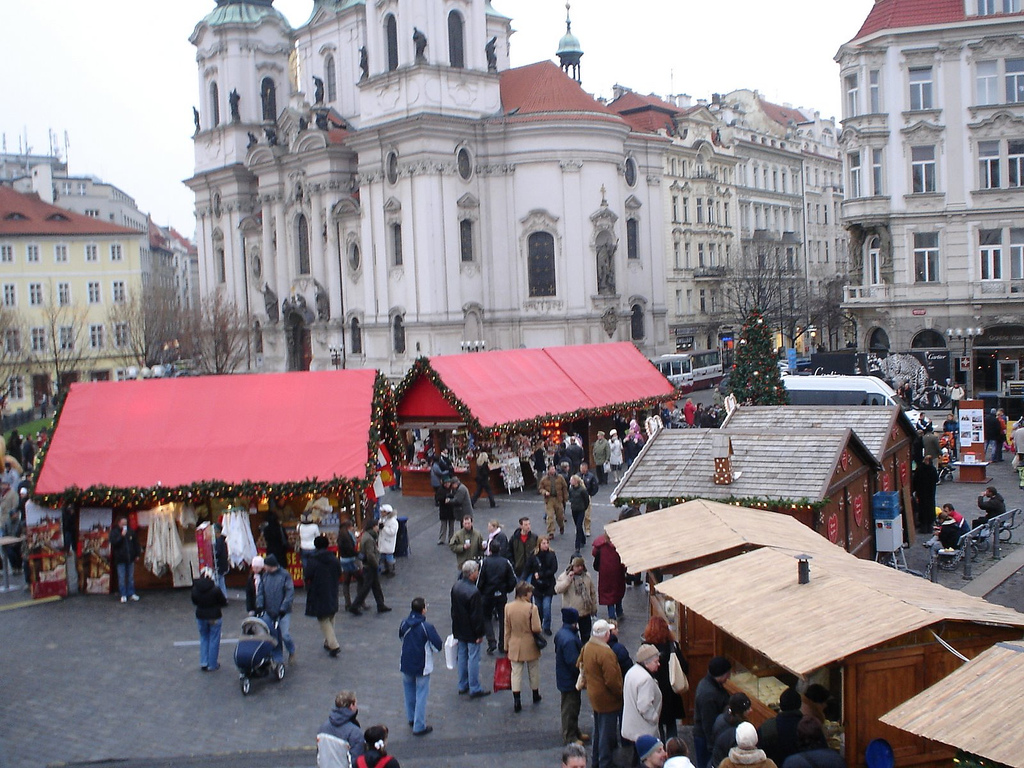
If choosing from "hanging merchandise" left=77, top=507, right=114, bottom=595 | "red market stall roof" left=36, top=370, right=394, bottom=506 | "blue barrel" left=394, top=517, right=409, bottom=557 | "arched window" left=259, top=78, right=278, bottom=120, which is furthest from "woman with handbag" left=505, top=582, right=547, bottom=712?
"arched window" left=259, top=78, right=278, bottom=120

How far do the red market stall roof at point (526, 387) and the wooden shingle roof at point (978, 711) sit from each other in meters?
18.8

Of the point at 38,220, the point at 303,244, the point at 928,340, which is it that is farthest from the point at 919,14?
the point at 38,220

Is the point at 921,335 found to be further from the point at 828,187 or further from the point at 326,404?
the point at 828,187

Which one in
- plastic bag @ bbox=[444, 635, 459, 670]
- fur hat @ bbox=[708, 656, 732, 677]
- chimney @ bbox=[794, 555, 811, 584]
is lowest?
plastic bag @ bbox=[444, 635, 459, 670]

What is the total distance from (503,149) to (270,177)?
15.1 metres

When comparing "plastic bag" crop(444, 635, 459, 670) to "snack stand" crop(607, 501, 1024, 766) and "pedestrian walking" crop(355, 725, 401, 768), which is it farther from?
"pedestrian walking" crop(355, 725, 401, 768)

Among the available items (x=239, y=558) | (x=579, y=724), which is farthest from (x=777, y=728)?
(x=239, y=558)

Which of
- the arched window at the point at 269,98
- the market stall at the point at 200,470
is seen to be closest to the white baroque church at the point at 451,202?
the arched window at the point at 269,98

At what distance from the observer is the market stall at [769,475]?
14906 millimetres

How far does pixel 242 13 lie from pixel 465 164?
20.3 metres

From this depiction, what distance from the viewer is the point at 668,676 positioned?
417 inches

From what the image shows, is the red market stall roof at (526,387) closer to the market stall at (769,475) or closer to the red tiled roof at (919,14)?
the market stall at (769,475)

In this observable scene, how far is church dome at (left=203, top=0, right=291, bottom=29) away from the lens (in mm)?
61750

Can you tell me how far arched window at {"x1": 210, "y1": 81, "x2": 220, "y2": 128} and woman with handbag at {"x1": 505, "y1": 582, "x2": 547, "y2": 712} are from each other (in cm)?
5674
